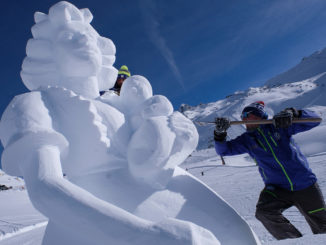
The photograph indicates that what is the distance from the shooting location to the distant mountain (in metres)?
17.6

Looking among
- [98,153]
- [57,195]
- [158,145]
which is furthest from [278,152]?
[57,195]

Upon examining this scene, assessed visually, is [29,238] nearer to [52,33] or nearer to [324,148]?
[52,33]

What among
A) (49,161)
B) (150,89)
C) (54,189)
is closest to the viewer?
(54,189)

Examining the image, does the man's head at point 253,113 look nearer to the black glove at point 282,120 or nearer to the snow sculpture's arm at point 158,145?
the black glove at point 282,120

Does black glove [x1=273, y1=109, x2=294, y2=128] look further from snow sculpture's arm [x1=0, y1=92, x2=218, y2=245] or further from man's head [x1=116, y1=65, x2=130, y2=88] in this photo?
man's head [x1=116, y1=65, x2=130, y2=88]

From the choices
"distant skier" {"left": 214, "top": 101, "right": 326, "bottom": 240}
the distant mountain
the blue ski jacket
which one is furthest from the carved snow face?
the distant mountain

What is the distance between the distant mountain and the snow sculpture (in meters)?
15.5

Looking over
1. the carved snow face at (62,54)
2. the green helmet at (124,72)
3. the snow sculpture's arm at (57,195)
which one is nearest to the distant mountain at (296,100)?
the green helmet at (124,72)

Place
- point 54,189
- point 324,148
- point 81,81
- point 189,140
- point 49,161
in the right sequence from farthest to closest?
point 324,148, point 81,81, point 189,140, point 49,161, point 54,189

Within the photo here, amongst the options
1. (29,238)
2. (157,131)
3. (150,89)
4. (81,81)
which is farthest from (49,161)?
(29,238)

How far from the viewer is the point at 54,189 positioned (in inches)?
42.0

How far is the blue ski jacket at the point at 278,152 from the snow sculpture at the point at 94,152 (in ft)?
2.90

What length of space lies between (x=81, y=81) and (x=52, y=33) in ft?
1.41

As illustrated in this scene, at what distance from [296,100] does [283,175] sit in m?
52.0
